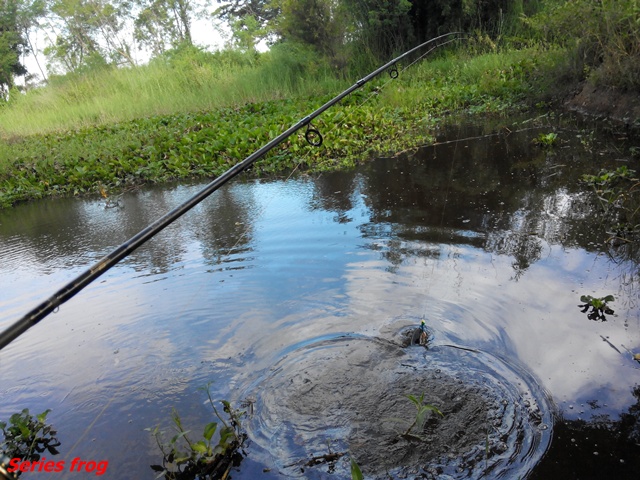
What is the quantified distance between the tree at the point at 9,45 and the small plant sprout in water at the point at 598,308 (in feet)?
106

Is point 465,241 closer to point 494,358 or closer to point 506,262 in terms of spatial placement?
point 506,262

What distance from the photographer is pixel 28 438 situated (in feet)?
6.95

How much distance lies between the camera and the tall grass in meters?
12.3

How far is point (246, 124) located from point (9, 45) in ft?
91.4

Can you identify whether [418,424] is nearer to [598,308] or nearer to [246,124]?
[598,308]

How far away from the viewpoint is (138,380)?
2.50 meters

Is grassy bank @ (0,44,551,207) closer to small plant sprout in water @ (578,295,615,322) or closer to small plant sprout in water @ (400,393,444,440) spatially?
small plant sprout in water @ (578,295,615,322)

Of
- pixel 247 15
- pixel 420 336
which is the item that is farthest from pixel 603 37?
pixel 247 15

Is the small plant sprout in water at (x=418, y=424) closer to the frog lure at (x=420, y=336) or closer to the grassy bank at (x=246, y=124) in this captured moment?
the frog lure at (x=420, y=336)

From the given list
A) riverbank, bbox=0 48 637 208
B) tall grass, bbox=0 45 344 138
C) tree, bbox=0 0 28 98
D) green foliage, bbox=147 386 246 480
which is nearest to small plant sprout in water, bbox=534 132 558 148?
riverbank, bbox=0 48 637 208

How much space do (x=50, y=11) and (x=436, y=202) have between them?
106 ft

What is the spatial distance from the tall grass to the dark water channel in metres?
8.17

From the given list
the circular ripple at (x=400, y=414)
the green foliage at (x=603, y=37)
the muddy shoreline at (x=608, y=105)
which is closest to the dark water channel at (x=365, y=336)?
the circular ripple at (x=400, y=414)

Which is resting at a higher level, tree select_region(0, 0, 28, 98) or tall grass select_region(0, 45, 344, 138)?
tree select_region(0, 0, 28, 98)
